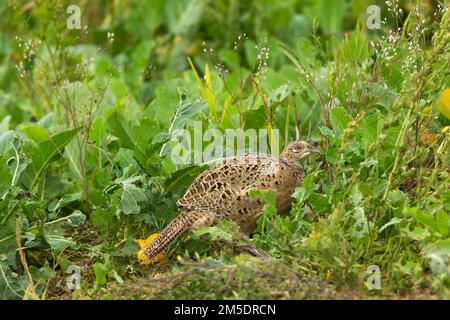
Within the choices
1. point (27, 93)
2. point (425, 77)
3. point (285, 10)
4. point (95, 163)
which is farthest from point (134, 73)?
point (425, 77)

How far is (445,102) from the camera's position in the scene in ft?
19.8

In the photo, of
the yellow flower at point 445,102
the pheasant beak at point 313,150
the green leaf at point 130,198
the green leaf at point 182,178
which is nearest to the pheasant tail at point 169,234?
the green leaf at point 130,198

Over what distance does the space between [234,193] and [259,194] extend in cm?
58

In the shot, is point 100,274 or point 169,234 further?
point 169,234

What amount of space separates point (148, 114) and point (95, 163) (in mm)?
656

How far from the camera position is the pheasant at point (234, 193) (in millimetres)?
5781

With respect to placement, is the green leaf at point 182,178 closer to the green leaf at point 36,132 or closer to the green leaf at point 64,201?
the green leaf at point 64,201

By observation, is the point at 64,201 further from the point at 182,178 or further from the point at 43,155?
the point at 182,178

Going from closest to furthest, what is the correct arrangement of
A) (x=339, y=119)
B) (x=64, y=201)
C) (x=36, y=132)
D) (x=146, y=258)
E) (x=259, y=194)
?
1. (x=259, y=194)
2. (x=146, y=258)
3. (x=339, y=119)
4. (x=64, y=201)
5. (x=36, y=132)

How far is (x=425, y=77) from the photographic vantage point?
16.6ft

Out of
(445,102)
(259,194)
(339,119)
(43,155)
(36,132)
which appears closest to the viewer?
(259,194)

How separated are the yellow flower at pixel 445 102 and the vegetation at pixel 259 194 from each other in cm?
1

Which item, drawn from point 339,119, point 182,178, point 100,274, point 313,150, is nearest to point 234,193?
point 182,178

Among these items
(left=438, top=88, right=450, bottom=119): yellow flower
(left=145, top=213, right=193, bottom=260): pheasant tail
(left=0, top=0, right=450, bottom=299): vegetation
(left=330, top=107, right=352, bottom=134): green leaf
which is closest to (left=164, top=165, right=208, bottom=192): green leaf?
(left=0, top=0, right=450, bottom=299): vegetation
